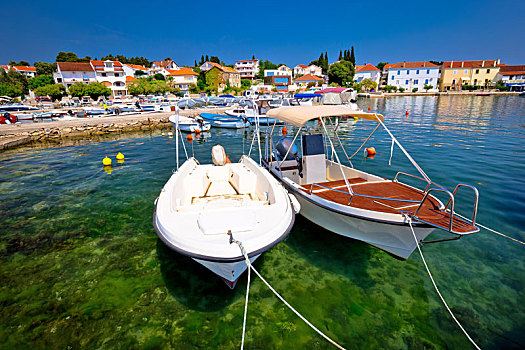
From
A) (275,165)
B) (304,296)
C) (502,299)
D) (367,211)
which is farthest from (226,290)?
(502,299)

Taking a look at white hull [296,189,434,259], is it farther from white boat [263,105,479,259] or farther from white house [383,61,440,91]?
white house [383,61,440,91]

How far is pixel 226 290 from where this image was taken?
550cm

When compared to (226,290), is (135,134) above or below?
above

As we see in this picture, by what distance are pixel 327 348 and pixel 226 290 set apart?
2342 millimetres

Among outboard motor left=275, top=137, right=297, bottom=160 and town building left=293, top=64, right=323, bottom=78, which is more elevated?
town building left=293, top=64, right=323, bottom=78

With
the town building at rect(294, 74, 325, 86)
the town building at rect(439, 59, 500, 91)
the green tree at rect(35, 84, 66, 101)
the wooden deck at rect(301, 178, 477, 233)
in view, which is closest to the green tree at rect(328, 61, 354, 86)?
the town building at rect(294, 74, 325, 86)

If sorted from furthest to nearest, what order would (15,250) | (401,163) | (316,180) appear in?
1. (401,163)
2. (316,180)
3. (15,250)

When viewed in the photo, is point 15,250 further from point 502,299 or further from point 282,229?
point 502,299

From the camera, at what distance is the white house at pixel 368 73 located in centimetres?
9956

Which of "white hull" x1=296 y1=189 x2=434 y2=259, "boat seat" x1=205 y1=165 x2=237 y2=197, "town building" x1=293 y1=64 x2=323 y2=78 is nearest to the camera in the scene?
"white hull" x1=296 y1=189 x2=434 y2=259

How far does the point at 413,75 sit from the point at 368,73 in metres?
16.6

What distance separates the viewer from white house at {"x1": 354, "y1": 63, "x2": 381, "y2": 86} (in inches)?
3920

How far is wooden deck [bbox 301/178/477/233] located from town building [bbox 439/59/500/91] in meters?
110

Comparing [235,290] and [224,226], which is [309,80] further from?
[224,226]
